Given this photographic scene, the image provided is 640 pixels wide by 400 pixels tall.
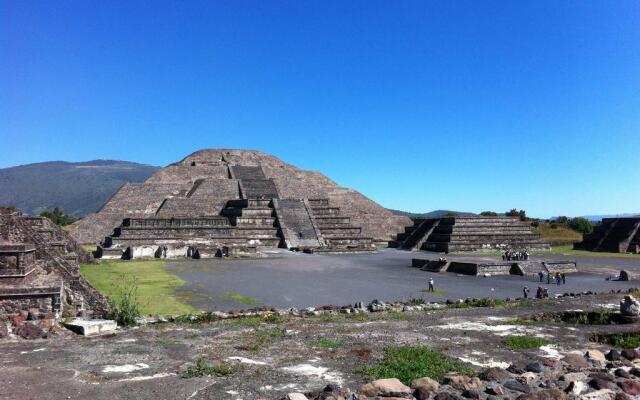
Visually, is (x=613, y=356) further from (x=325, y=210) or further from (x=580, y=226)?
(x=580, y=226)

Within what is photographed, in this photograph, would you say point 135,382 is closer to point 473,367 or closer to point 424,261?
point 473,367

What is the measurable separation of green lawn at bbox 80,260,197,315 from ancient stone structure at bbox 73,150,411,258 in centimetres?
433

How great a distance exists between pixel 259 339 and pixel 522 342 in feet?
13.8

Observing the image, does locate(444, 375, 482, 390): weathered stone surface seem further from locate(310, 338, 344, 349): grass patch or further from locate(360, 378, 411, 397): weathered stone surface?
locate(310, 338, 344, 349): grass patch

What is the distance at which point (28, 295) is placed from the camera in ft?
31.8

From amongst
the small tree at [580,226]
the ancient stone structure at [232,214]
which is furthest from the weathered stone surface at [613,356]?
the small tree at [580,226]

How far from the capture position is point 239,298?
541 inches

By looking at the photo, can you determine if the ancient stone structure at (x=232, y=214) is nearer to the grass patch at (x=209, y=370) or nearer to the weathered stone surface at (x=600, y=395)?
the grass patch at (x=209, y=370)

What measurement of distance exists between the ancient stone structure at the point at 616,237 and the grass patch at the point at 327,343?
31.4 metres

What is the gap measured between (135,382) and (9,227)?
10.0 m

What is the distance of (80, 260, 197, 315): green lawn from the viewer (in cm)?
1226

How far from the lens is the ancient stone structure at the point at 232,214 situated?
30.3 meters

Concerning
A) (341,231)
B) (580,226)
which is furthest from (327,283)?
(580,226)

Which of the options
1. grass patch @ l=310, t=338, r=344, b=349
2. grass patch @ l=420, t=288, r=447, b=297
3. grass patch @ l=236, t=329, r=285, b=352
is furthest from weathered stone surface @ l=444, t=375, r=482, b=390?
grass patch @ l=420, t=288, r=447, b=297
